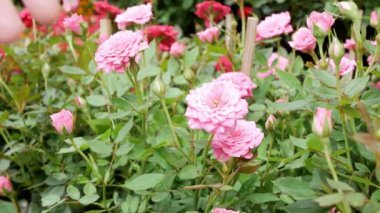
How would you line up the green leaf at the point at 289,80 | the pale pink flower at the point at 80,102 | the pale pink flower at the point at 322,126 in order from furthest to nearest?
the pale pink flower at the point at 80,102
the green leaf at the point at 289,80
the pale pink flower at the point at 322,126

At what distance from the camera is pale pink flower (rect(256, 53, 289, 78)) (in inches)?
54.8

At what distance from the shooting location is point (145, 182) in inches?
34.7

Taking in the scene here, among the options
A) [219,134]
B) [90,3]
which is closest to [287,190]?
[219,134]

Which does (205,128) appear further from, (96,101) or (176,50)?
(176,50)

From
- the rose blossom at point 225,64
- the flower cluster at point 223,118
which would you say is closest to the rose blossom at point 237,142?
the flower cluster at point 223,118

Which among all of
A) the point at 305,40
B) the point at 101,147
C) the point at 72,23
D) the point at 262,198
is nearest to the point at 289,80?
the point at 305,40

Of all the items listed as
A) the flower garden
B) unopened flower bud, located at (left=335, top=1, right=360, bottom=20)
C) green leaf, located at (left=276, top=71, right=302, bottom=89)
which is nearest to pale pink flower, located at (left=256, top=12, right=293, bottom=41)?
the flower garden

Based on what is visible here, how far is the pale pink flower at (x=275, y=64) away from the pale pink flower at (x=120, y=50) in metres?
0.51

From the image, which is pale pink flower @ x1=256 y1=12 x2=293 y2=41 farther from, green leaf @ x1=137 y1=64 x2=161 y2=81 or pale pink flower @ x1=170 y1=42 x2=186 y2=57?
green leaf @ x1=137 y1=64 x2=161 y2=81

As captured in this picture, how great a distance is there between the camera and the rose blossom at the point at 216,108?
30.0 inches

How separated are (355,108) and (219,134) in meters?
0.20

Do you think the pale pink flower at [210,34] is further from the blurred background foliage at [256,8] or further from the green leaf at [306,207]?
the green leaf at [306,207]

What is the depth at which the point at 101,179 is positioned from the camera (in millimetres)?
990

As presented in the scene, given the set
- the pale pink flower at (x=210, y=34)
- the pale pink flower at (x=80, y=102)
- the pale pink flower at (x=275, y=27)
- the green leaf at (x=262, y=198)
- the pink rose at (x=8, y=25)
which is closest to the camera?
the pink rose at (x=8, y=25)
